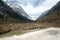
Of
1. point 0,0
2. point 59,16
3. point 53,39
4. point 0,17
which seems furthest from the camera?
point 0,0

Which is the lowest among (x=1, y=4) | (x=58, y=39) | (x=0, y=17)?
(x=58, y=39)

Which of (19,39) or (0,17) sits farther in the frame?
(0,17)

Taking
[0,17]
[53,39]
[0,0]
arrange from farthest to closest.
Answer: [0,0]
[0,17]
[53,39]

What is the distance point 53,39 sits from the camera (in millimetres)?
28141

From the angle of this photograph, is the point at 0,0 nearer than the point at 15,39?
No

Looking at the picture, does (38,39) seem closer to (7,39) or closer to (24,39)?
(24,39)

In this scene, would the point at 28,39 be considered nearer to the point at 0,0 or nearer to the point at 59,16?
the point at 59,16

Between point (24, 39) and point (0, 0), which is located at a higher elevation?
point (0, 0)

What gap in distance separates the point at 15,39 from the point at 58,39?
8.16 meters

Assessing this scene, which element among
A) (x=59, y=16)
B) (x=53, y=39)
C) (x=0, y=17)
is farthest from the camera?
(x=59, y=16)

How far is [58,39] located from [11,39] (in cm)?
892

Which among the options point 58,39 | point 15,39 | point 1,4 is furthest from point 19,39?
point 1,4

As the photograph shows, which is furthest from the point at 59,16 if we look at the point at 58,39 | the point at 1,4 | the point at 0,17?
the point at 58,39

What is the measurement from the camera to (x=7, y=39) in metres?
28.5
